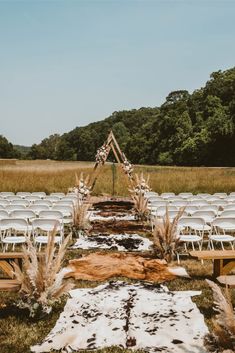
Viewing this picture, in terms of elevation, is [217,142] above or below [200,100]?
below

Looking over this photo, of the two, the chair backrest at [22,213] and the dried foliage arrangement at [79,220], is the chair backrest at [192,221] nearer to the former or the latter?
the dried foliage arrangement at [79,220]

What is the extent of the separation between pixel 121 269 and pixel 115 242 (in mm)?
2363

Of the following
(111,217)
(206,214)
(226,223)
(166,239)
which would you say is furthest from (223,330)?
(111,217)

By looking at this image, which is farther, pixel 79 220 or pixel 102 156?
pixel 102 156

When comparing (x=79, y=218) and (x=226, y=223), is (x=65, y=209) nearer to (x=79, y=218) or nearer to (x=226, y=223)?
(x=79, y=218)

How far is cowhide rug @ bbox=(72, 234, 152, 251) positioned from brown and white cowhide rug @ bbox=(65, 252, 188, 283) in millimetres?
1028

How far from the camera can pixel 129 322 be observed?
481 cm

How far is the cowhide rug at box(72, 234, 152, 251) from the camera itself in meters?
8.89

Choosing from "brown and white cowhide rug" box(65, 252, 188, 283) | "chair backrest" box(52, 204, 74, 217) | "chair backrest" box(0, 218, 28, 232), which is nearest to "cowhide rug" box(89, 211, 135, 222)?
"chair backrest" box(52, 204, 74, 217)

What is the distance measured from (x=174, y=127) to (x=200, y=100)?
564 cm

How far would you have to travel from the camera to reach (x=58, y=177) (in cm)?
2458

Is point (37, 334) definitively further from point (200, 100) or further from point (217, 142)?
point (200, 100)

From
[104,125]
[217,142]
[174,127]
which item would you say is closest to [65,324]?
[217,142]

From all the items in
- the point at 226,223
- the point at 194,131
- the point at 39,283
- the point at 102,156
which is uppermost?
the point at 194,131
